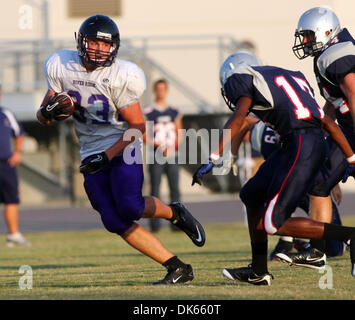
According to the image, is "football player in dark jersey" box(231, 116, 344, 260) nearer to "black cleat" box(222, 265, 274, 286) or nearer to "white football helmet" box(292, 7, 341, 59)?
"white football helmet" box(292, 7, 341, 59)

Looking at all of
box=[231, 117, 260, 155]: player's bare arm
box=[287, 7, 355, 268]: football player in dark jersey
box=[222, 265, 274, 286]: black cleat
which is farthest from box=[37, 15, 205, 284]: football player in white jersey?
box=[231, 117, 260, 155]: player's bare arm

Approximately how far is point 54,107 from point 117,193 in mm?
680

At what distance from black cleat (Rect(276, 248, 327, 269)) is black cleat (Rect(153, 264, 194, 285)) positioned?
63 centimetres

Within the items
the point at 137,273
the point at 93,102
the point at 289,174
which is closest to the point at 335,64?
the point at 289,174

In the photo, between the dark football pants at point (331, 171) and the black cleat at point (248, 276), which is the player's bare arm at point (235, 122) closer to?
the black cleat at point (248, 276)

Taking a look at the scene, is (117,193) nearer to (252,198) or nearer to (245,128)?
(252,198)

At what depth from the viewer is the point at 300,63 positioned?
19000 mm

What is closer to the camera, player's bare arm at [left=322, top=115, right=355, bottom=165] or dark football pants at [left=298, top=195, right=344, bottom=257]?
player's bare arm at [left=322, top=115, right=355, bottom=165]

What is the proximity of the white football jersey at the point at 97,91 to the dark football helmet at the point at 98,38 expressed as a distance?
0.08m

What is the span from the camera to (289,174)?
5.16 metres

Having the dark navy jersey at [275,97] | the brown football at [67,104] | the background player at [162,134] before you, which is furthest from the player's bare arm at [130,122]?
the background player at [162,134]

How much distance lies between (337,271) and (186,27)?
47.6ft

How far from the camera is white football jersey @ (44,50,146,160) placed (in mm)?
5613
